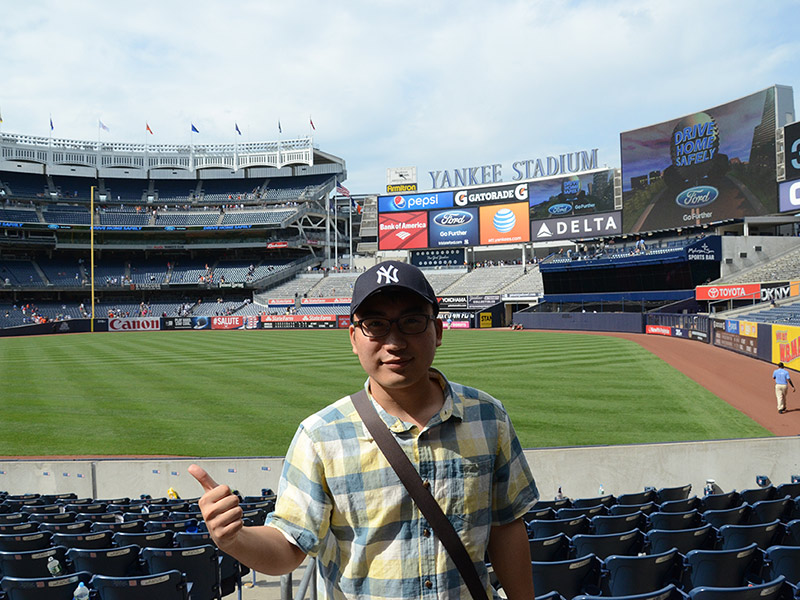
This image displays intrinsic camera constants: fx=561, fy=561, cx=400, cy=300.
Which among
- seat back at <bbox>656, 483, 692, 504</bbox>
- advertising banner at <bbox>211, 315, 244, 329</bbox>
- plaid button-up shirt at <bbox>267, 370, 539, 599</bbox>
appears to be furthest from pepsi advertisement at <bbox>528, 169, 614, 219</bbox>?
plaid button-up shirt at <bbox>267, 370, 539, 599</bbox>

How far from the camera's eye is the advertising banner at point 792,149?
1702 inches

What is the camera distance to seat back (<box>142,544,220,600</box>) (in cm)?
537

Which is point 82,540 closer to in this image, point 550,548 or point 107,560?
point 107,560

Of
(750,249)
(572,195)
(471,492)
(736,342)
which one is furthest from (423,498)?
(572,195)

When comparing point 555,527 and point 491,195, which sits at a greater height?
point 491,195

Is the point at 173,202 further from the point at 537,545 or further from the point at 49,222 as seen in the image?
the point at 537,545

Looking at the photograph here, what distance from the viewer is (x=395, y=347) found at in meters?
2.33

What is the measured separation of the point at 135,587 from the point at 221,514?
3.41 metres

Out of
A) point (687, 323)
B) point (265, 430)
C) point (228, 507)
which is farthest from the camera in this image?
point (687, 323)

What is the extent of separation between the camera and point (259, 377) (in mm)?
24844

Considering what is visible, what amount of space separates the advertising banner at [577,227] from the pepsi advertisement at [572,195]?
633mm

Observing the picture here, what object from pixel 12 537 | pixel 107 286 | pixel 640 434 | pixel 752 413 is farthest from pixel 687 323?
pixel 107 286

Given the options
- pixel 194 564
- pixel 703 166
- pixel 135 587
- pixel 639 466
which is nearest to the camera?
pixel 135 587

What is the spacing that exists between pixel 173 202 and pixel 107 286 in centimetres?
1848
